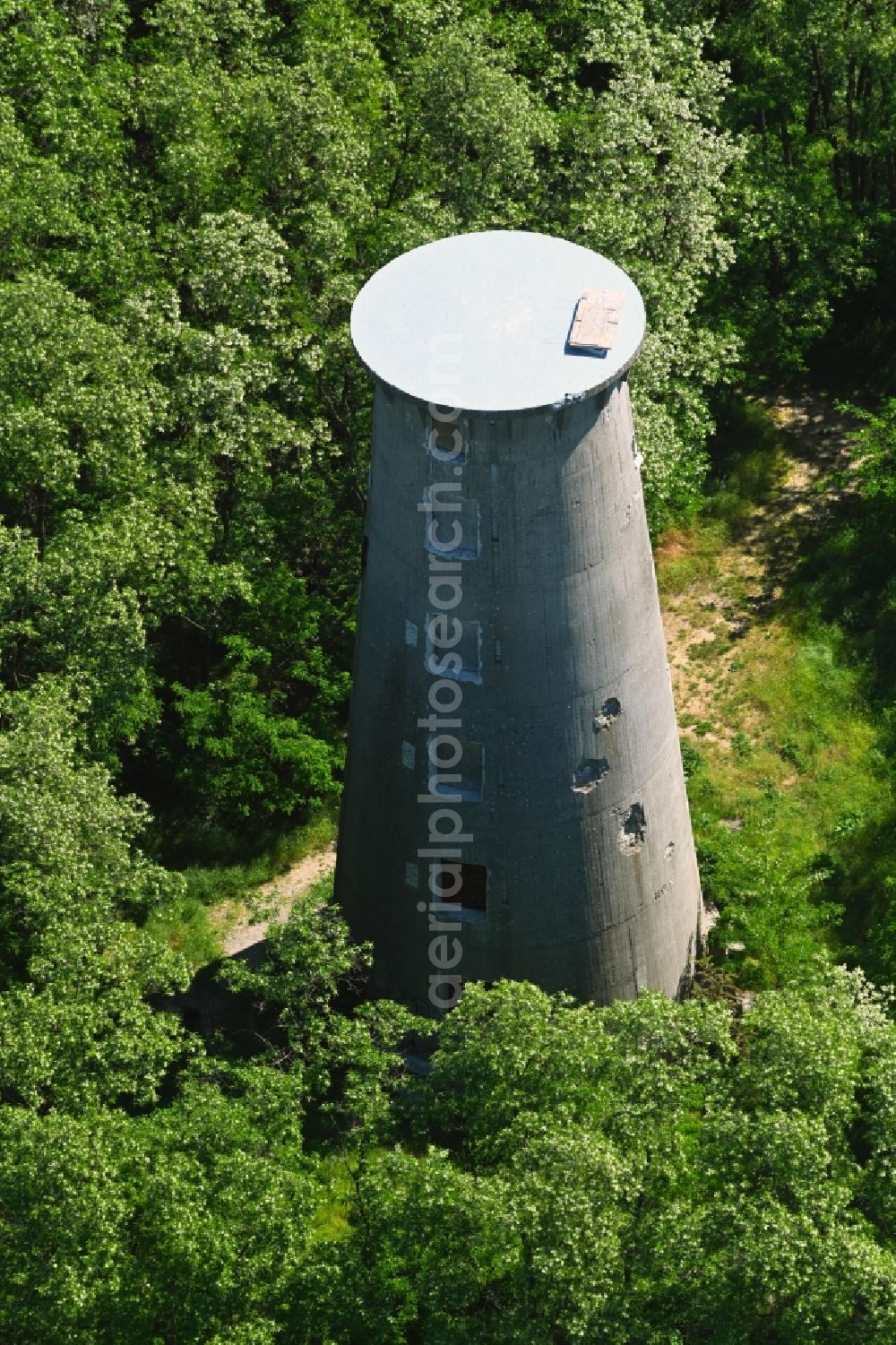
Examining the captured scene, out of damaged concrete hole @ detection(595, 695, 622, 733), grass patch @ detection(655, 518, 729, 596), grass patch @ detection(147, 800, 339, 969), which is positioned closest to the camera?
damaged concrete hole @ detection(595, 695, 622, 733)

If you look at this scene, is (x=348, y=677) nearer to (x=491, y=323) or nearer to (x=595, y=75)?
(x=491, y=323)

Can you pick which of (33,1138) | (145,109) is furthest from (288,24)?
(33,1138)

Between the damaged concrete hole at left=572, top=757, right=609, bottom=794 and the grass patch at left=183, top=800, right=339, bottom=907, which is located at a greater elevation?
the damaged concrete hole at left=572, top=757, right=609, bottom=794

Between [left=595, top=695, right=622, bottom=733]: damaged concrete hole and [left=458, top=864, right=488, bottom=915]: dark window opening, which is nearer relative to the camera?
[left=595, top=695, right=622, bottom=733]: damaged concrete hole

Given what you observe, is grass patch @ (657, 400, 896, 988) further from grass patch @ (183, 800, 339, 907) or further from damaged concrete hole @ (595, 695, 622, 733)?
grass patch @ (183, 800, 339, 907)

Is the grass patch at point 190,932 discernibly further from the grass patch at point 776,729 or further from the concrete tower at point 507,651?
the grass patch at point 776,729

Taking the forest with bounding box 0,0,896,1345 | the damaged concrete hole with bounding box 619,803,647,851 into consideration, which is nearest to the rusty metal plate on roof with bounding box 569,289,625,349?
the damaged concrete hole with bounding box 619,803,647,851

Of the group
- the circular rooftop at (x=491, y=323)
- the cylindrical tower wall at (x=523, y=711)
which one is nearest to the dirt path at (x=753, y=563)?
the cylindrical tower wall at (x=523, y=711)
